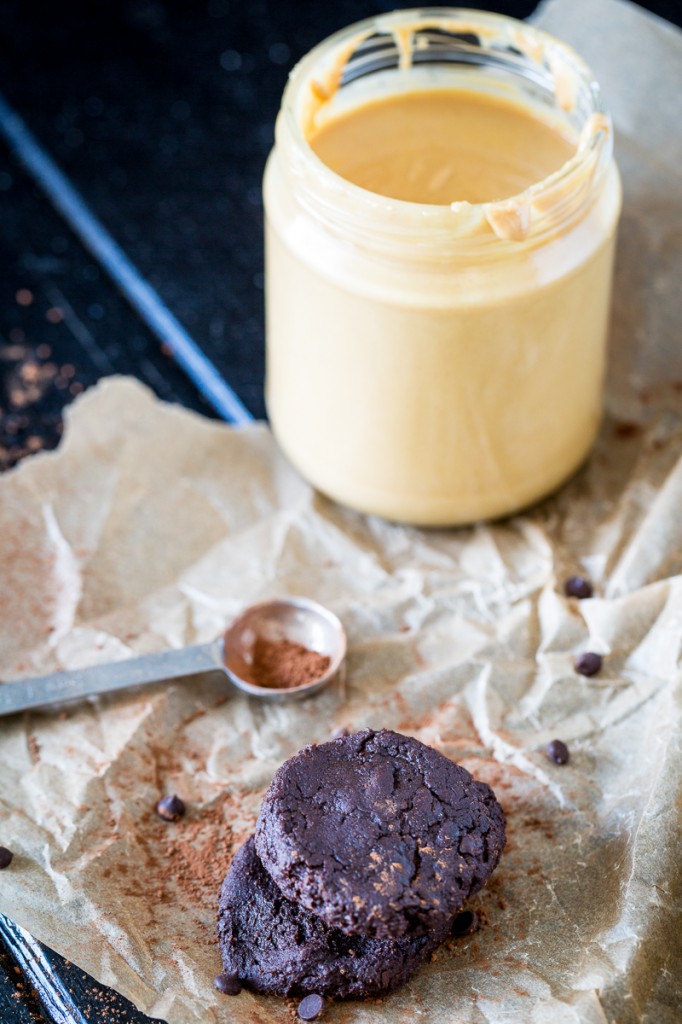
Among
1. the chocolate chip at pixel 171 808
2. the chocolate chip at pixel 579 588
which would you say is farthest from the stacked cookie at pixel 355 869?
the chocolate chip at pixel 579 588

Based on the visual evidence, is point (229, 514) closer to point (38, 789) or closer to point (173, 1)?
point (38, 789)

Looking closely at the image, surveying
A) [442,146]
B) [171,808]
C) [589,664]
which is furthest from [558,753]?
[442,146]

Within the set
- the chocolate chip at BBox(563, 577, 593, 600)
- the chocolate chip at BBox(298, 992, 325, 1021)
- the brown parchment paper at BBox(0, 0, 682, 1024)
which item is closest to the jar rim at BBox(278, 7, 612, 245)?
the brown parchment paper at BBox(0, 0, 682, 1024)

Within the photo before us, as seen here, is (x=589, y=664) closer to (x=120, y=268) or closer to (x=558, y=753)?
(x=558, y=753)

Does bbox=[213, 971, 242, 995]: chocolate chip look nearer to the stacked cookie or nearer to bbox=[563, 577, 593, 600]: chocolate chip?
the stacked cookie

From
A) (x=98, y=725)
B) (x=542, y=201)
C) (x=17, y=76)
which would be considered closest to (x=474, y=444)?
(x=542, y=201)

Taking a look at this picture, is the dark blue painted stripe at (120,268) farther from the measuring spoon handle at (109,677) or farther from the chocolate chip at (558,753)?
the chocolate chip at (558,753)
